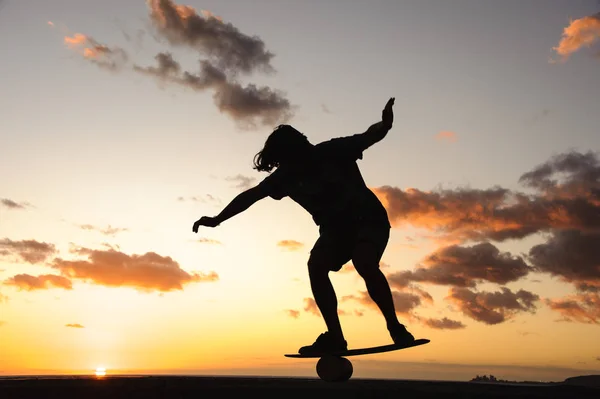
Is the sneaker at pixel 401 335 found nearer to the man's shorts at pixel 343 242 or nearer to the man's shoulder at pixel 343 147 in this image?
the man's shorts at pixel 343 242

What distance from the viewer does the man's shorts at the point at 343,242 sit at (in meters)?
8.73

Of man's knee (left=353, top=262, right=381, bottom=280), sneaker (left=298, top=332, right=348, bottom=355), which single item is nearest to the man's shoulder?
man's knee (left=353, top=262, right=381, bottom=280)

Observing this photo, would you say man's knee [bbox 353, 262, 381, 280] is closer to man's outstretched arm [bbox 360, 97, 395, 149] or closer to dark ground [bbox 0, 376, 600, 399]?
man's outstretched arm [bbox 360, 97, 395, 149]

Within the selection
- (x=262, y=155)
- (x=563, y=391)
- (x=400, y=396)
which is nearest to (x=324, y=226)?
(x=262, y=155)

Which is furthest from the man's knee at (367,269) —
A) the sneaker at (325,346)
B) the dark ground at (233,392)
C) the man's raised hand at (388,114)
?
the dark ground at (233,392)

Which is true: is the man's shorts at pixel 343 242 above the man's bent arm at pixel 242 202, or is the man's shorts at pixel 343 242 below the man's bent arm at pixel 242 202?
below

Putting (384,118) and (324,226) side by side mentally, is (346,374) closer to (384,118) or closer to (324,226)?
(324,226)

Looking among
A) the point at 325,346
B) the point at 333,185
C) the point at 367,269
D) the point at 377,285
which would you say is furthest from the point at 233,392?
the point at 333,185

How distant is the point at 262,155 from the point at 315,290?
2193 millimetres

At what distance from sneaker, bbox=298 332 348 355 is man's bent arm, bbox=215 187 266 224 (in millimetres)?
2310

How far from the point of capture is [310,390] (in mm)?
11188

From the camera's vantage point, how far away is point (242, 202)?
8945 millimetres

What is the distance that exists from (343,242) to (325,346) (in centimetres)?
162

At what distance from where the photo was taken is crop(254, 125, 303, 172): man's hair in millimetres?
8867
